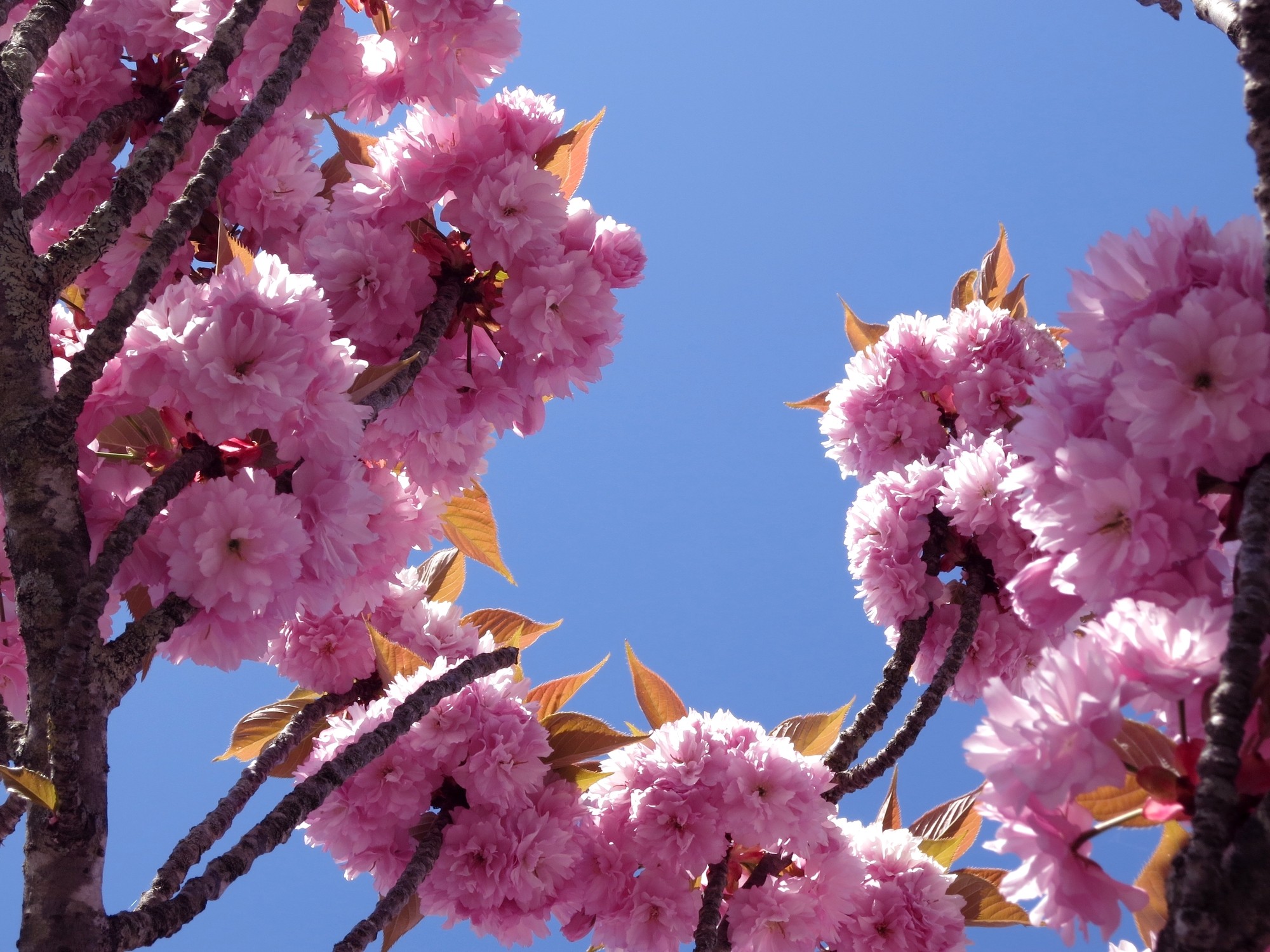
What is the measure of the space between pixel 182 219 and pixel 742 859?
1069mm

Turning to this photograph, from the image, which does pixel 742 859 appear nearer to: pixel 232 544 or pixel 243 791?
pixel 243 791

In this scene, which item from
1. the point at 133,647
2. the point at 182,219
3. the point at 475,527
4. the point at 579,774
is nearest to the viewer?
the point at 133,647

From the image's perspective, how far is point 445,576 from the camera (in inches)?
74.4

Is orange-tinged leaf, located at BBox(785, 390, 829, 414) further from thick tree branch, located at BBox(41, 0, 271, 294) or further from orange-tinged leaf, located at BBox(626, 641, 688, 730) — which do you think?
thick tree branch, located at BBox(41, 0, 271, 294)

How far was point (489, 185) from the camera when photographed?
1.29m

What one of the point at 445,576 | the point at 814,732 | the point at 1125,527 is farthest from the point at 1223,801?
the point at 445,576

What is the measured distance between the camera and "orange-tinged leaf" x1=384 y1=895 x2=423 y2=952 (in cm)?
137

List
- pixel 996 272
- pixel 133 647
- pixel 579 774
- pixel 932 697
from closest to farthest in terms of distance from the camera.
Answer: pixel 133 647 → pixel 579 774 → pixel 932 697 → pixel 996 272

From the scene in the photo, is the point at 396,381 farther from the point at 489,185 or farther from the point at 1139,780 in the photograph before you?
the point at 1139,780

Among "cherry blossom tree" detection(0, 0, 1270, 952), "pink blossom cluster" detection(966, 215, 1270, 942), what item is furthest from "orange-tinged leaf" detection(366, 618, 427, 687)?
"pink blossom cluster" detection(966, 215, 1270, 942)

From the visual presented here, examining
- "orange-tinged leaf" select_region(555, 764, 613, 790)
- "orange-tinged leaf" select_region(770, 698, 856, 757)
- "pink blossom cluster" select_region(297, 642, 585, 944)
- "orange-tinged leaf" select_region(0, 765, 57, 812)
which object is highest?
"orange-tinged leaf" select_region(770, 698, 856, 757)

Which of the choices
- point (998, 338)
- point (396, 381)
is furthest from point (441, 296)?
point (998, 338)

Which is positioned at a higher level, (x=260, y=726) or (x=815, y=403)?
(x=815, y=403)

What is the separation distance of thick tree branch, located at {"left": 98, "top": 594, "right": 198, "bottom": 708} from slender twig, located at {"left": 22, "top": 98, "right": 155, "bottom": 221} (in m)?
0.49
